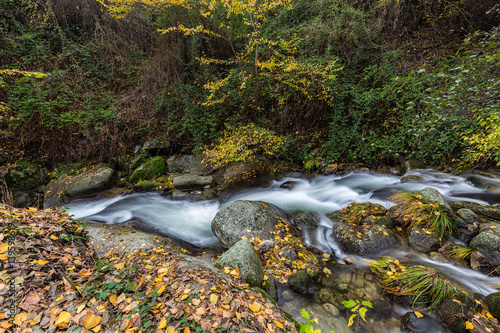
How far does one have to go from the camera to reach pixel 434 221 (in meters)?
4.27

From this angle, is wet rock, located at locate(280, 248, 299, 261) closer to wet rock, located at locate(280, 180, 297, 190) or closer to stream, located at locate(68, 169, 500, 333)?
stream, located at locate(68, 169, 500, 333)

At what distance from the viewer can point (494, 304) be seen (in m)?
2.85

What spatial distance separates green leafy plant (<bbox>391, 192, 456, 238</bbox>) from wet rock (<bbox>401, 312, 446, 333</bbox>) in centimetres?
194

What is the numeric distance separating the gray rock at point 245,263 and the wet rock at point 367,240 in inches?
87.3

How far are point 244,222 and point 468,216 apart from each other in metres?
4.84

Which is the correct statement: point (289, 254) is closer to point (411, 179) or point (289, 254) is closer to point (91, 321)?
point (91, 321)

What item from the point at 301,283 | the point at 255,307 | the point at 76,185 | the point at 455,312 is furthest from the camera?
the point at 76,185

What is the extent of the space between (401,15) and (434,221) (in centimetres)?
901

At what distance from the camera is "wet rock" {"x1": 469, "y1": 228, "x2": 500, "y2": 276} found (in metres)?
3.51

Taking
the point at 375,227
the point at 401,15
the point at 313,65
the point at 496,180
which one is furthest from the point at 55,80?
the point at 496,180

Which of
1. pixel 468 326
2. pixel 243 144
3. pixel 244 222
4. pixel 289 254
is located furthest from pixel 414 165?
pixel 244 222

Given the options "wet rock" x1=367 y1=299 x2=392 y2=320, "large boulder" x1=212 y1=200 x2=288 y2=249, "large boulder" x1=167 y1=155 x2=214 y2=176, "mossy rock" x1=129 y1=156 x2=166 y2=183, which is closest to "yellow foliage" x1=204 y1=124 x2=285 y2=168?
"large boulder" x1=167 y1=155 x2=214 y2=176

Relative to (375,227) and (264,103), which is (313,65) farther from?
(375,227)

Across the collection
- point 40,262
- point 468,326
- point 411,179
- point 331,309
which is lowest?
point 331,309
